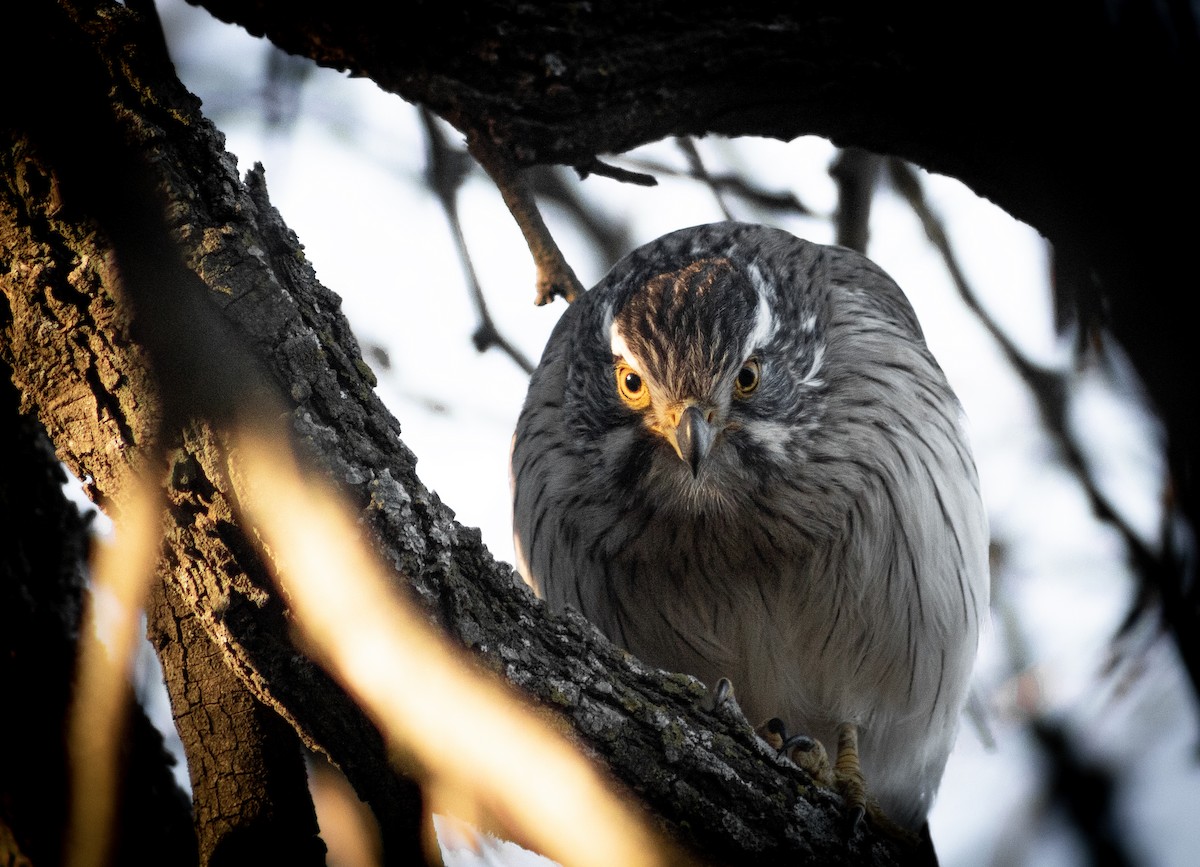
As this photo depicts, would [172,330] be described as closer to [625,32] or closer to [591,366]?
[591,366]

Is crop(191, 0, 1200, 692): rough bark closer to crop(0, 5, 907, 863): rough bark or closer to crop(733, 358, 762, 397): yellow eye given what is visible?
crop(733, 358, 762, 397): yellow eye

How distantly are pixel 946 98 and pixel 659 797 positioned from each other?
246cm

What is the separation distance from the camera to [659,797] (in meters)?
2.54

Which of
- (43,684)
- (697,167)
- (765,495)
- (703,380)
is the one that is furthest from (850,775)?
(697,167)

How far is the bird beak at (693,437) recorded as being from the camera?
10.5 ft

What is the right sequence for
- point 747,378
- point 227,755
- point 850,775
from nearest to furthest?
point 227,755, point 747,378, point 850,775

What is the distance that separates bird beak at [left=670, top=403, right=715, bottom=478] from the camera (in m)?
3.20

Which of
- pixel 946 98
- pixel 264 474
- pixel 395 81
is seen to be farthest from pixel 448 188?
pixel 264 474

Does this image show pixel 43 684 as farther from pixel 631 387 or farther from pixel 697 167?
pixel 697 167

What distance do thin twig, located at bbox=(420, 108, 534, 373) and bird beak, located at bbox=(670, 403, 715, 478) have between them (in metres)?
1.52

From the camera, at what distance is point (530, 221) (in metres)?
3.87

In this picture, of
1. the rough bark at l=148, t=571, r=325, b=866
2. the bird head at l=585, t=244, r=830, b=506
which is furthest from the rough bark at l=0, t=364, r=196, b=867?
the bird head at l=585, t=244, r=830, b=506

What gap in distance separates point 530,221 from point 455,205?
115 cm

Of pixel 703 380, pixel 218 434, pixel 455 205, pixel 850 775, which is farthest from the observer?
pixel 455 205
